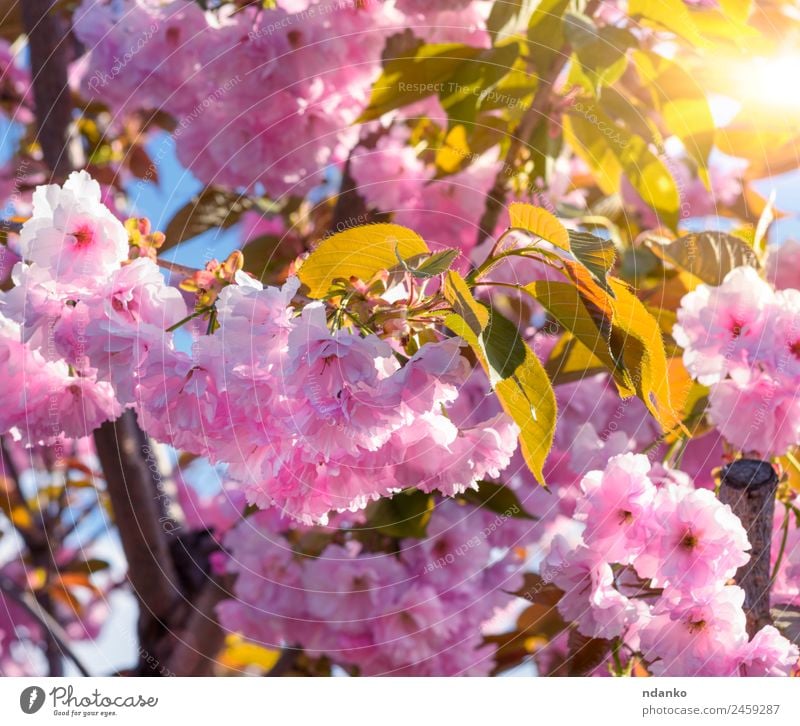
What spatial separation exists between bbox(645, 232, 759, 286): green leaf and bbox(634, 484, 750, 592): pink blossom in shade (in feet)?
0.93

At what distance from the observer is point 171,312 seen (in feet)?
1.77

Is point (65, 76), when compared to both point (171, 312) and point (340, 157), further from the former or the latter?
point (171, 312)

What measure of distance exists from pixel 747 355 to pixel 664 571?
7.7 inches

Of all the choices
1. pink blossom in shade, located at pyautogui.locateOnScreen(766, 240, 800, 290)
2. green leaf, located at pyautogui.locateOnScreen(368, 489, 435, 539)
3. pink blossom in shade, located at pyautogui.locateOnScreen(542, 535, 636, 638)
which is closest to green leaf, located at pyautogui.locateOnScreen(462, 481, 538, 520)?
green leaf, located at pyautogui.locateOnScreen(368, 489, 435, 539)

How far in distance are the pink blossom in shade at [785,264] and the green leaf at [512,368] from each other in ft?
2.30

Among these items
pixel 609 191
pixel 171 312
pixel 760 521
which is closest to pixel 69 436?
pixel 171 312

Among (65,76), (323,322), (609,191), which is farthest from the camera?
(609,191)

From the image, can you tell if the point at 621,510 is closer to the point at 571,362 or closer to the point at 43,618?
the point at 571,362

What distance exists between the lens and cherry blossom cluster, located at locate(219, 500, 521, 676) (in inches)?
36.3

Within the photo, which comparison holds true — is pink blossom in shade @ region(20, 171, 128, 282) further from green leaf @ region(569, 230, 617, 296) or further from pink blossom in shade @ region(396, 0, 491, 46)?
pink blossom in shade @ region(396, 0, 491, 46)

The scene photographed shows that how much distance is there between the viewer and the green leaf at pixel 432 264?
46 centimetres

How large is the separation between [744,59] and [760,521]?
0.59 metres

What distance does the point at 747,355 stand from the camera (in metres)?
0.71

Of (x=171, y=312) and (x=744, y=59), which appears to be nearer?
(x=171, y=312)
